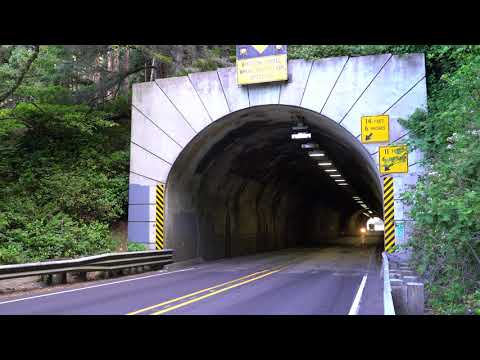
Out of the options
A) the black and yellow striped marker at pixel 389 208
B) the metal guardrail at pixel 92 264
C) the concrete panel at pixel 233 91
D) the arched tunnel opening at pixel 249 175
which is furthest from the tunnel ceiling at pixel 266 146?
the metal guardrail at pixel 92 264

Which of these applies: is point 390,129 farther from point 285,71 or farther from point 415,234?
point 415,234

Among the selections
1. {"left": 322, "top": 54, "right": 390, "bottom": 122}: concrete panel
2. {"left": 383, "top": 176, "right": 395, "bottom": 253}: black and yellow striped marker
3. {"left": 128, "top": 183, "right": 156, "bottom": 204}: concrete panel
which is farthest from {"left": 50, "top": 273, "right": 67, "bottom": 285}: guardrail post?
{"left": 322, "top": 54, "right": 390, "bottom": 122}: concrete panel

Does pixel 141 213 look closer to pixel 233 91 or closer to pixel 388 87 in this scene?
pixel 233 91

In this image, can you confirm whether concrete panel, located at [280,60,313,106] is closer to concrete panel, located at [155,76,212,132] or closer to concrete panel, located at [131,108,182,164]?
concrete panel, located at [155,76,212,132]

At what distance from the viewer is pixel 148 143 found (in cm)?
2039

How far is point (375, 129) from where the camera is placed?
685 inches

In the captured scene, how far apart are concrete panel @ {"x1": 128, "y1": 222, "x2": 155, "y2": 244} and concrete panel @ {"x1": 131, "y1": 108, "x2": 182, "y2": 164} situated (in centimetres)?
283

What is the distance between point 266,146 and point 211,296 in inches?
599

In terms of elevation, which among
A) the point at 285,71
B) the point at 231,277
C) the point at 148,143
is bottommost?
the point at 231,277
